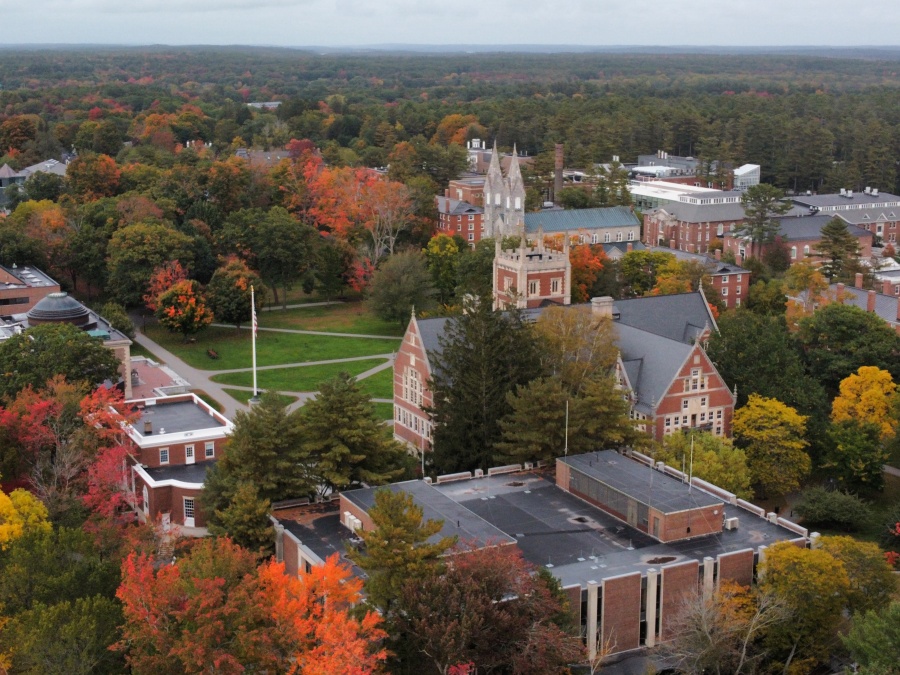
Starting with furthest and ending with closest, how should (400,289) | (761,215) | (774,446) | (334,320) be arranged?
(761,215) → (334,320) → (400,289) → (774,446)

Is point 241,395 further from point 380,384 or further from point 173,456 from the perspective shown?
point 173,456

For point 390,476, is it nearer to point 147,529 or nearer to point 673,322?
point 147,529

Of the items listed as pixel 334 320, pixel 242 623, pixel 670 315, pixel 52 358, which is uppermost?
pixel 670 315

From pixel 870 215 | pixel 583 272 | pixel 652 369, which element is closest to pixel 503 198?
pixel 583 272

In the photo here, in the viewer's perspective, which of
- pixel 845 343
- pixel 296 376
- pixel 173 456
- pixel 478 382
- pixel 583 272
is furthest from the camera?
pixel 583 272

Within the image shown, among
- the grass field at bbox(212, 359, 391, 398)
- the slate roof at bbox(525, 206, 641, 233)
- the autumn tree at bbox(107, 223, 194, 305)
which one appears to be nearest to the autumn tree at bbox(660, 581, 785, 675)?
the grass field at bbox(212, 359, 391, 398)

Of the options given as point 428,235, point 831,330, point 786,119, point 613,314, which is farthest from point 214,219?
point 786,119

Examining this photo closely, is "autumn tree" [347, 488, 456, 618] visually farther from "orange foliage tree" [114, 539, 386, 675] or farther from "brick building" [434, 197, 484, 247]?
"brick building" [434, 197, 484, 247]
